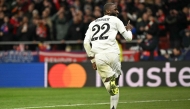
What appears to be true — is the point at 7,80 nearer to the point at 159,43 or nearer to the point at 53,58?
the point at 53,58

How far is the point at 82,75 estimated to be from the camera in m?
21.9

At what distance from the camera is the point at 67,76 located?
2208cm

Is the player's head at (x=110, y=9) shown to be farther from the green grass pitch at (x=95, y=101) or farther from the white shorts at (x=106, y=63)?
the green grass pitch at (x=95, y=101)

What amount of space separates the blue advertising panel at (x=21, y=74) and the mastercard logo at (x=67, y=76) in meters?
0.54

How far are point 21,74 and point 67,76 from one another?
6.68 ft

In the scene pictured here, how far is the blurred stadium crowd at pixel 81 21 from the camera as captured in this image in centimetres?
2306

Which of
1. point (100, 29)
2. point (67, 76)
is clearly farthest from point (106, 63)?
point (67, 76)

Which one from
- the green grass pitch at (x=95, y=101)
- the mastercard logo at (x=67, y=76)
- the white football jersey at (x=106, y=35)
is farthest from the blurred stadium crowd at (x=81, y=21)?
the white football jersey at (x=106, y=35)

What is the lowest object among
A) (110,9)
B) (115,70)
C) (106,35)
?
(115,70)

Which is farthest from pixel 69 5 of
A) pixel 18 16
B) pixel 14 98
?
pixel 14 98

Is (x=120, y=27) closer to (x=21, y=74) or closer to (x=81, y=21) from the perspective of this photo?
(x=21, y=74)

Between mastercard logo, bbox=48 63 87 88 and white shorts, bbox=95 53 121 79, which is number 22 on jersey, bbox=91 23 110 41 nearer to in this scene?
white shorts, bbox=95 53 121 79

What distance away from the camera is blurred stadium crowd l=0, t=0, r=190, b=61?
2306cm

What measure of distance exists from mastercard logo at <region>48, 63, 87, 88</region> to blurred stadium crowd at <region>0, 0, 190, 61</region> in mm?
2634
